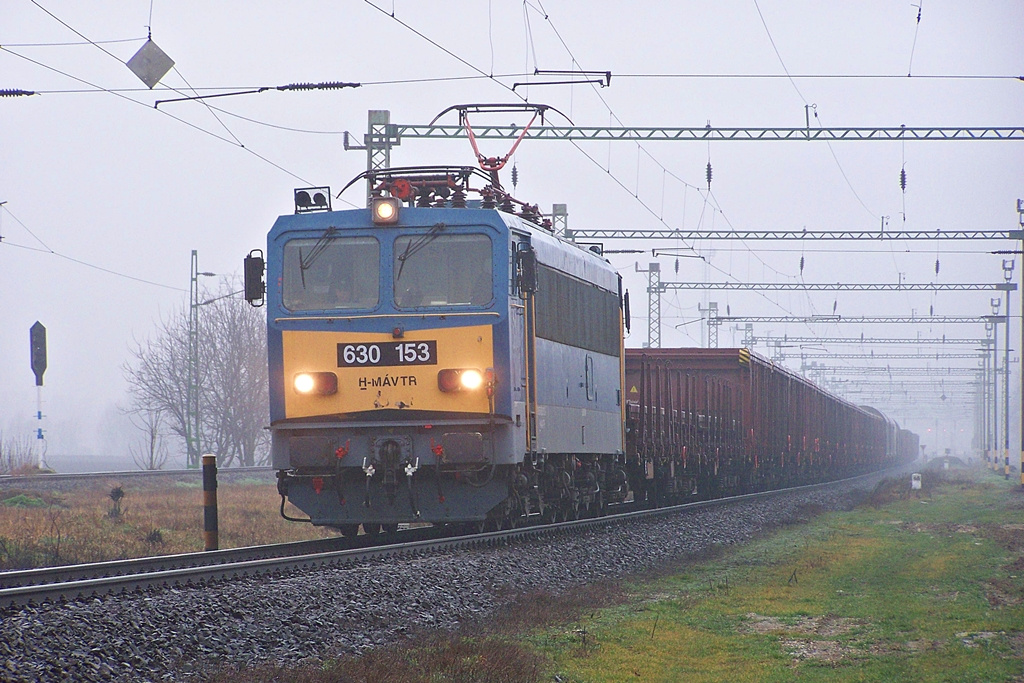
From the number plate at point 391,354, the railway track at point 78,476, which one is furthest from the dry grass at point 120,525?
the number plate at point 391,354

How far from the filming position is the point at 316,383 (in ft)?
42.2

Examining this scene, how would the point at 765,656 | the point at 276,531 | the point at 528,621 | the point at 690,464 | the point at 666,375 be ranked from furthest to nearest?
the point at 690,464 < the point at 666,375 < the point at 276,531 < the point at 528,621 < the point at 765,656

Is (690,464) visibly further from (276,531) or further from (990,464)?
(990,464)

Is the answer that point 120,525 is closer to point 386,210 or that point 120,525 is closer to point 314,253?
point 314,253

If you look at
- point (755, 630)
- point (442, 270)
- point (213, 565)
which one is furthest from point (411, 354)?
point (755, 630)

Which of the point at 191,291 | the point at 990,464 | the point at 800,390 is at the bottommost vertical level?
the point at 990,464

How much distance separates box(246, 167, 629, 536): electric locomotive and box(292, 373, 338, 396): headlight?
0.05 ft

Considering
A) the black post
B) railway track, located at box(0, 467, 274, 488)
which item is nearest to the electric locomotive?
the black post

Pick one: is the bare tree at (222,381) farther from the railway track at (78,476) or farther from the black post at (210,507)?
the black post at (210,507)

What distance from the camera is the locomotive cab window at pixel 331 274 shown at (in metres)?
13.0

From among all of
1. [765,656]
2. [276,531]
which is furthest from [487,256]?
[276,531]

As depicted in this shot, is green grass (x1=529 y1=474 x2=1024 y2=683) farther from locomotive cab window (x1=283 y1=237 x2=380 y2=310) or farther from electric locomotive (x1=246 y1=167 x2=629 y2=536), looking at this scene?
locomotive cab window (x1=283 y1=237 x2=380 y2=310)

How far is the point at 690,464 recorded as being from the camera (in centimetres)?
2475

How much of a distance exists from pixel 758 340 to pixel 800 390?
4691 centimetres
